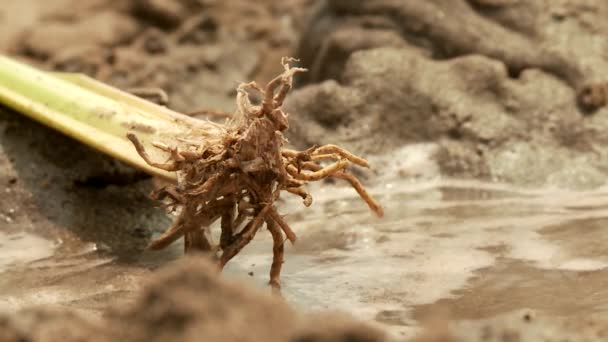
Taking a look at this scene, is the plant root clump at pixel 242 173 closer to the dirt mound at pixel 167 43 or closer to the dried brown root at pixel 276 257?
the dried brown root at pixel 276 257

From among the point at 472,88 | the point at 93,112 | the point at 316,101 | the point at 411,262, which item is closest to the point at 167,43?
the point at 316,101

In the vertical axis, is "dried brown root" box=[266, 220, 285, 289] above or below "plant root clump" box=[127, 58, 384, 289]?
below

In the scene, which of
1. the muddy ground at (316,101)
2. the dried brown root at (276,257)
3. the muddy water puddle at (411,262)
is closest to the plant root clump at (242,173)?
the dried brown root at (276,257)

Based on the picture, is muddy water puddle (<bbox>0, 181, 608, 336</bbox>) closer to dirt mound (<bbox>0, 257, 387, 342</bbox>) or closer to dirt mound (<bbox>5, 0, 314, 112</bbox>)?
dirt mound (<bbox>0, 257, 387, 342</bbox>)

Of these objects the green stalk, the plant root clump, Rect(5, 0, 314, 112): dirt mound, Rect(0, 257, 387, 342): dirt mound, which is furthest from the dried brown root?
Rect(5, 0, 314, 112): dirt mound

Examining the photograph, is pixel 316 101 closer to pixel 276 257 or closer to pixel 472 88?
pixel 472 88

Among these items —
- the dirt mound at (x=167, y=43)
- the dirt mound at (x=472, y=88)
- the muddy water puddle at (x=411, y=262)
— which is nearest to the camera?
the muddy water puddle at (x=411, y=262)
